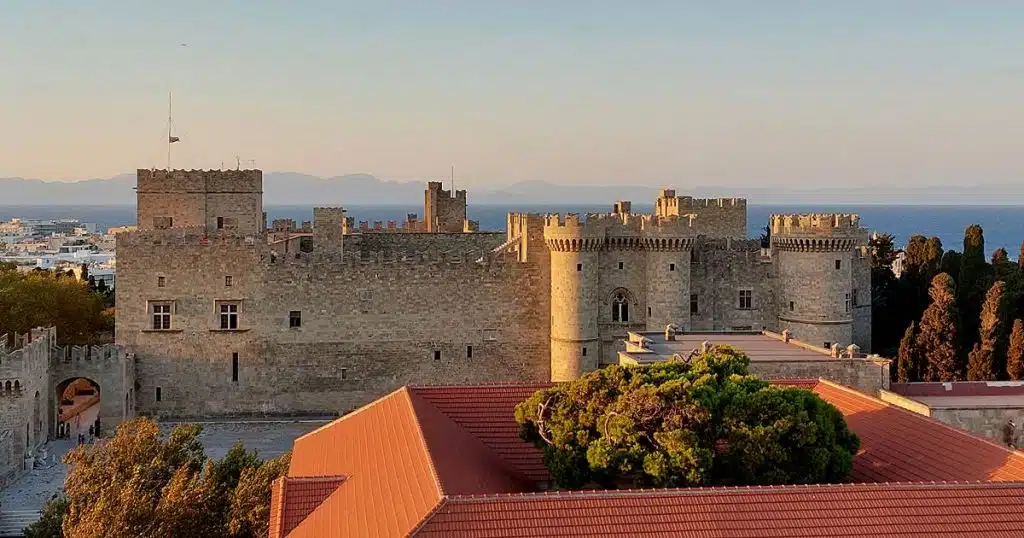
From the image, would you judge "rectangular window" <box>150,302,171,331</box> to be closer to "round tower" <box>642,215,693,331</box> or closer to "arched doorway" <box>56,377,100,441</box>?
"arched doorway" <box>56,377,100,441</box>

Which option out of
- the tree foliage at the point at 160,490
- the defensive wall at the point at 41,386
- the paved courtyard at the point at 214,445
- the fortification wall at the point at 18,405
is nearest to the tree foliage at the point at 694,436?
the tree foliage at the point at 160,490

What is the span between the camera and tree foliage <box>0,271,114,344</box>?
44.0 m

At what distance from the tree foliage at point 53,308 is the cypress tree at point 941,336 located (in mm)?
35325

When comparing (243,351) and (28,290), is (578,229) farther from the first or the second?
(28,290)

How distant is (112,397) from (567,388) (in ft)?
69.4

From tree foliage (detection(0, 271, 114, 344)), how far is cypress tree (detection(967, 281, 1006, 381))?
3684 centimetres

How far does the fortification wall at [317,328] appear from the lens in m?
39.8

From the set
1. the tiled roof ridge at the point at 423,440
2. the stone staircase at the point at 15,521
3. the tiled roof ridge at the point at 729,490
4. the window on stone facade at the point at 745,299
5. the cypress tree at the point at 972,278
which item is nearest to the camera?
the tiled roof ridge at the point at 729,490

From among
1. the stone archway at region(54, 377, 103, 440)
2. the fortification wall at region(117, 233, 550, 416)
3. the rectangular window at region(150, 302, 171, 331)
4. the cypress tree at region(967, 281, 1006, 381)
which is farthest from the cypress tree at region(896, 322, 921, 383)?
the stone archway at region(54, 377, 103, 440)

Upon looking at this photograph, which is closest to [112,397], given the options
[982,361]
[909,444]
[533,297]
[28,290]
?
[28,290]

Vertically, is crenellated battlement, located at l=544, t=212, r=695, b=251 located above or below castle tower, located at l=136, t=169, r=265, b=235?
below

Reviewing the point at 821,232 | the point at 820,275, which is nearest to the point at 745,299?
the point at 820,275

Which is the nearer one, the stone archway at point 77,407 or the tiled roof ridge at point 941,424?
the tiled roof ridge at point 941,424

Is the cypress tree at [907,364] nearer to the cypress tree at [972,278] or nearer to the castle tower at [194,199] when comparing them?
the cypress tree at [972,278]
